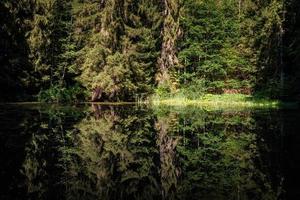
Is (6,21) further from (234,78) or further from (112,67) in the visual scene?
(234,78)

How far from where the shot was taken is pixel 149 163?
31.7 feet

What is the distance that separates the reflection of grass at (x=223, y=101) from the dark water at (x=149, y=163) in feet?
52.6

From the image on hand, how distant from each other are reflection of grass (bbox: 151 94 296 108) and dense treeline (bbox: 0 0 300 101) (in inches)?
53.3

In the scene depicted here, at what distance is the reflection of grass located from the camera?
31.9 meters

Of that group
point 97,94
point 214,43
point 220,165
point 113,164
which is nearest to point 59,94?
point 97,94

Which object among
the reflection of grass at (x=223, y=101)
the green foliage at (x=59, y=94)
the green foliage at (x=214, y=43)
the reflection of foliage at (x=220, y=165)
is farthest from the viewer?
the green foliage at (x=214, y=43)

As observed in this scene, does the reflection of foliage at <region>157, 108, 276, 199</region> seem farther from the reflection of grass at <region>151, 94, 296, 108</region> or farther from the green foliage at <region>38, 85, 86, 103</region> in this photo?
the green foliage at <region>38, 85, 86, 103</region>

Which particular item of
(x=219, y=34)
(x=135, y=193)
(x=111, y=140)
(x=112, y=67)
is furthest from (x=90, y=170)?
(x=219, y=34)

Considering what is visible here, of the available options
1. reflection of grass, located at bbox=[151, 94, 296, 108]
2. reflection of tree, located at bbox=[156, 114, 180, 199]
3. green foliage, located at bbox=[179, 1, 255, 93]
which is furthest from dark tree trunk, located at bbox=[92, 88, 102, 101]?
reflection of tree, located at bbox=[156, 114, 180, 199]

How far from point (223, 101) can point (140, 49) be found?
32.1 ft

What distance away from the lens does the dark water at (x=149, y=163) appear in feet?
23.2

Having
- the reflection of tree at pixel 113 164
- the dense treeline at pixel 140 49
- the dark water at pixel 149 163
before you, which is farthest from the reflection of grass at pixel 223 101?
the reflection of tree at pixel 113 164

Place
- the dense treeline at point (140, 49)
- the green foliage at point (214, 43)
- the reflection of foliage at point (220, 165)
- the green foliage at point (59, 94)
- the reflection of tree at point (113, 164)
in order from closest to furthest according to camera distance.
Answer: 1. the reflection of foliage at point (220, 165)
2. the reflection of tree at point (113, 164)
3. the dense treeline at point (140, 49)
4. the green foliage at point (59, 94)
5. the green foliage at point (214, 43)

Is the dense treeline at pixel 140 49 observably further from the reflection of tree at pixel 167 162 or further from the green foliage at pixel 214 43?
the reflection of tree at pixel 167 162
